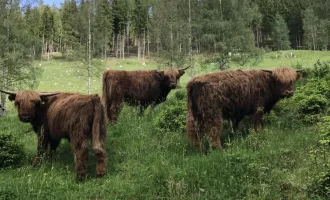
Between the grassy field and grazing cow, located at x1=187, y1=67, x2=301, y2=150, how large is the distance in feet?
1.56

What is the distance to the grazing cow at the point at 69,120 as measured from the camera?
588 centimetres

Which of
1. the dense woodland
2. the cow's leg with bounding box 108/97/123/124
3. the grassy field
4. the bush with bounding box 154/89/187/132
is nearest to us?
the grassy field

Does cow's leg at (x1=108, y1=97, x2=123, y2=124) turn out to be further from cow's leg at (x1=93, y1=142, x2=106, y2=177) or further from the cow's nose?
cow's leg at (x1=93, y1=142, x2=106, y2=177)

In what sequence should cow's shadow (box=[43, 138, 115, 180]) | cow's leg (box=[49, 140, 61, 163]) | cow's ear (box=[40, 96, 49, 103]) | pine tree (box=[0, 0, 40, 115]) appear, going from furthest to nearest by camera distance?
pine tree (box=[0, 0, 40, 115]) < cow's ear (box=[40, 96, 49, 103]) < cow's leg (box=[49, 140, 61, 163]) < cow's shadow (box=[43, 138, 115, 180])

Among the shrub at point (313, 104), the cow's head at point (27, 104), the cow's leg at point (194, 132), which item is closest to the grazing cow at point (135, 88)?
the cow's head at point (27, 104)

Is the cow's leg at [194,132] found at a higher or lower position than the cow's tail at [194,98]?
lower

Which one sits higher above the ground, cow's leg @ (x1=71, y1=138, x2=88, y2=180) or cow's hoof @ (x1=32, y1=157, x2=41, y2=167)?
cow's leg @ (x1=71, y1=138, x2=88, y2=180)

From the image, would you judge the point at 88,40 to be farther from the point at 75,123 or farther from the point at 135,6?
the point at 135,6

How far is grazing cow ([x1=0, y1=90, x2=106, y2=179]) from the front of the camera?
19.3 feet

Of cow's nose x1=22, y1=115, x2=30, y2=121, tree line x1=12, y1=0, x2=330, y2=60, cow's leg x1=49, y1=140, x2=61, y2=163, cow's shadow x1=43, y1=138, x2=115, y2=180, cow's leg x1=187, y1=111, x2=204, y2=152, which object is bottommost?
cow's shadow x1=43, y1=138, x2=115, y2=180

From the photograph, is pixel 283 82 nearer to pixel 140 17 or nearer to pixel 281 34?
pixel 140 17

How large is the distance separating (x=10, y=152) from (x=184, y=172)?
364 centimetres

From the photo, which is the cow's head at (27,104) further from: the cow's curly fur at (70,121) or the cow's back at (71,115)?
the cow's back at (71,115)

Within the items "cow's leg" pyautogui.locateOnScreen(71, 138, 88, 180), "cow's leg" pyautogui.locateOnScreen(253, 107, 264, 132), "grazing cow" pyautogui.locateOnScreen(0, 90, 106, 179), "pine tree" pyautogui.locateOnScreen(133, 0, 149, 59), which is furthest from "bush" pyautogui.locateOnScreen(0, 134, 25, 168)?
"pine tree" pyautogui.locateOnScreen(133, 0, 149, 59)
